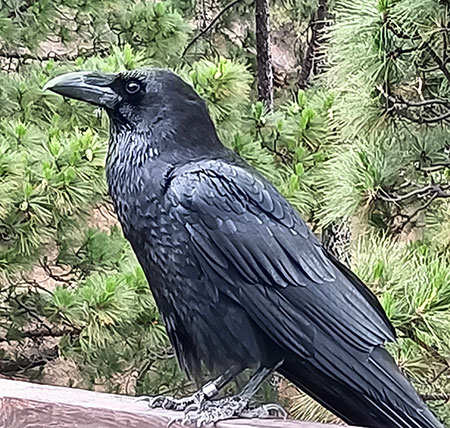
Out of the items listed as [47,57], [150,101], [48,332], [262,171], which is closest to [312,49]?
[47,57]

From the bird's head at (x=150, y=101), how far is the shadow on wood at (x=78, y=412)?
0.81 ft

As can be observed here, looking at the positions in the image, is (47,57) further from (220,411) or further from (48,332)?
(220,411)

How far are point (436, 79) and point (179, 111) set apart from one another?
60cm

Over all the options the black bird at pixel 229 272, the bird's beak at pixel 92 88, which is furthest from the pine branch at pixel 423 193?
the bird's beak at pixel 92 88

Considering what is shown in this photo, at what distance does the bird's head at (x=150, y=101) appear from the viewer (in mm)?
733

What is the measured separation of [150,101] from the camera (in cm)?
74

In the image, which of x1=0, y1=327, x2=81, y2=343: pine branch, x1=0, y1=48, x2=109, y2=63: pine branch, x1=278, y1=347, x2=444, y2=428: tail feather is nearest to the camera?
x1=278, y1=347, x2=444, y2=428: tail feather

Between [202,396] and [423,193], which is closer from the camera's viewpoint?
[202,396]

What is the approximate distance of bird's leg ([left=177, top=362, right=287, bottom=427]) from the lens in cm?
72

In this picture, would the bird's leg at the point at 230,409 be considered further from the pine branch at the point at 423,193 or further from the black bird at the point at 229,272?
the pine branch at the point at 423,193

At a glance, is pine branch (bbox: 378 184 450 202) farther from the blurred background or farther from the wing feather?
the wing feather

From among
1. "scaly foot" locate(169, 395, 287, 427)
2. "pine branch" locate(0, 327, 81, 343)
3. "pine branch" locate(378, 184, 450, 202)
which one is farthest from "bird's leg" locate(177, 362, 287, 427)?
"pine branch" locate(0, 327, 81, 343)

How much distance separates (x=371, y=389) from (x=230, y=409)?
13 cm

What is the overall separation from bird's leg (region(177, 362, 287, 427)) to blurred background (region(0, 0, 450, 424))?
0.80 feet
